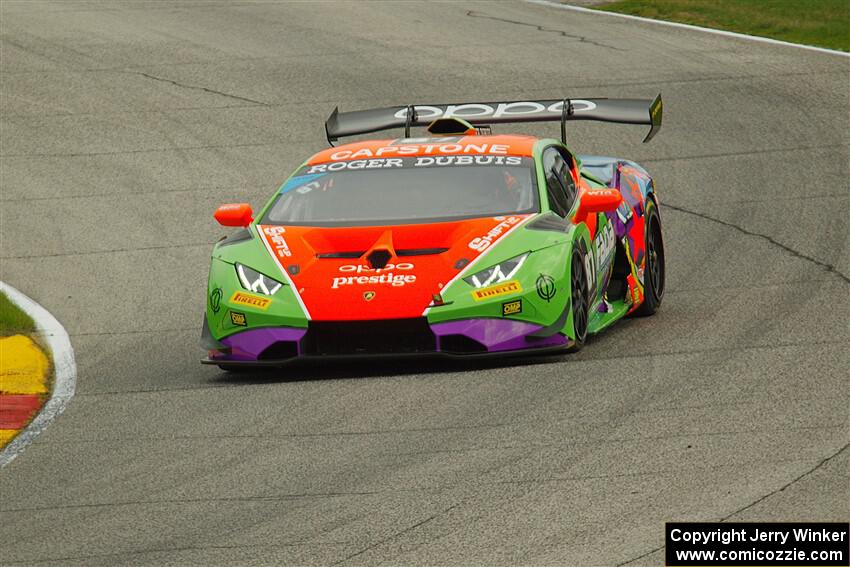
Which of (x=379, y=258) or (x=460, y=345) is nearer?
(x=460, y=345)

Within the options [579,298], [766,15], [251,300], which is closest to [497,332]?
[579,298]

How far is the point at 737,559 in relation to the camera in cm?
599

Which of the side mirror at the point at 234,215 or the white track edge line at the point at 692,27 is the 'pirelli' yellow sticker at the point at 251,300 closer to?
the side mirror at the point at 234,215

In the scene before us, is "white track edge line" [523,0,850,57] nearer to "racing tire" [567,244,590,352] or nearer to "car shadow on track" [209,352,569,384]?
"racing tire" [567,244,590,352]

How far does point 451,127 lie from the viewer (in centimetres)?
1227

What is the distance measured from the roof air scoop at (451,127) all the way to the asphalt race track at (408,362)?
73.3 inches

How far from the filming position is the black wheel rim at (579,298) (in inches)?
392

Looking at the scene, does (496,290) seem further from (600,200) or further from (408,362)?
(600,200)

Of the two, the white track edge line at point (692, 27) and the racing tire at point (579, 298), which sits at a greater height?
the racing tire at point (579, 298)

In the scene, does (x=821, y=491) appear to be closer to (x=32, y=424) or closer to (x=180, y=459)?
(x=180, y=459)

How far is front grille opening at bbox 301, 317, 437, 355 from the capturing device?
9.53 m

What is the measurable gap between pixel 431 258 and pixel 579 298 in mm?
907

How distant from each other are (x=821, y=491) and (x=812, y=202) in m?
→ 8.76

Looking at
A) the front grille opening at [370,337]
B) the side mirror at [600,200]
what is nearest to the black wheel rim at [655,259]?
the side mirror at [600,200]
